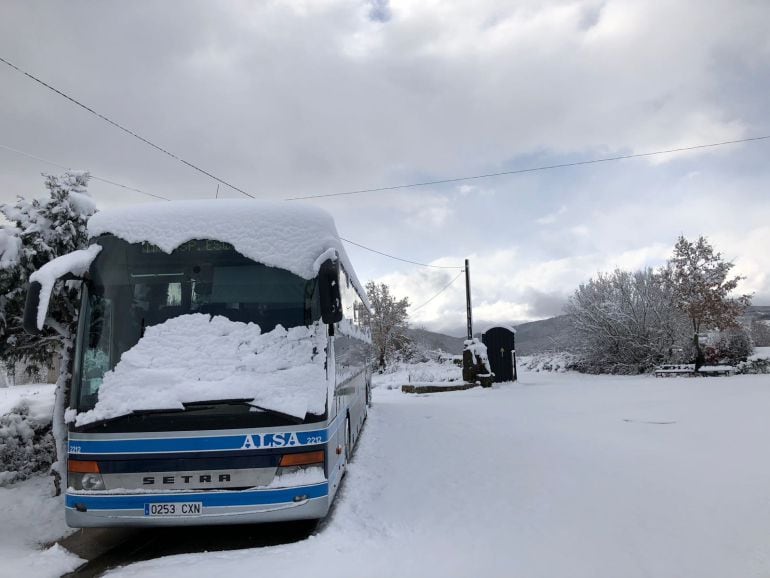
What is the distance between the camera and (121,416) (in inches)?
184

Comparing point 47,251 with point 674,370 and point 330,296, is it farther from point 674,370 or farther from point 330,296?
point 674,370

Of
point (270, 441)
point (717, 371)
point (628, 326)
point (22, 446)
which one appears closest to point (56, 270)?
point (270, 441)

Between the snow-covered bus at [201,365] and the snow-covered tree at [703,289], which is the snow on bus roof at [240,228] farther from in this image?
the snow-covered tree at [703,289]

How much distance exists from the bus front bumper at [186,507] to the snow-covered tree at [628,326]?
97.6ft

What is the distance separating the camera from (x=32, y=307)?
4770mm

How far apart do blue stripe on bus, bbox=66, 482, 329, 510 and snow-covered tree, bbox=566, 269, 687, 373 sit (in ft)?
97.6

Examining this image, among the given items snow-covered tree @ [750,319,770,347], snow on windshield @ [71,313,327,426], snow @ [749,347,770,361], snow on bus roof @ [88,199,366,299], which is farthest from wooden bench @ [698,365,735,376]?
snow-covered tree @ [750,319,770,347]

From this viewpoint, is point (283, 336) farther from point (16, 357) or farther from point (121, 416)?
point (16, 357)

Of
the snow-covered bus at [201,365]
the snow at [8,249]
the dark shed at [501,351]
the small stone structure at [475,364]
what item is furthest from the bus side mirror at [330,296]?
the dark shed at [501,351]

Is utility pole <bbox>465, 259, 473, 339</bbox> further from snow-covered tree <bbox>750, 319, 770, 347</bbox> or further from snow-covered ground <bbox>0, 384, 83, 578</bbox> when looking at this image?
snow-covered tree <bbox>750, 319, 770, 347</bbox>

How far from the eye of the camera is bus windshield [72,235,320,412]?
499cm

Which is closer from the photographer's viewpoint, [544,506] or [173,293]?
[173,293]

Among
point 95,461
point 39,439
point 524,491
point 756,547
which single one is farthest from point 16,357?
point 756,547

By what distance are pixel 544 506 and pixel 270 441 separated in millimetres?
3125
